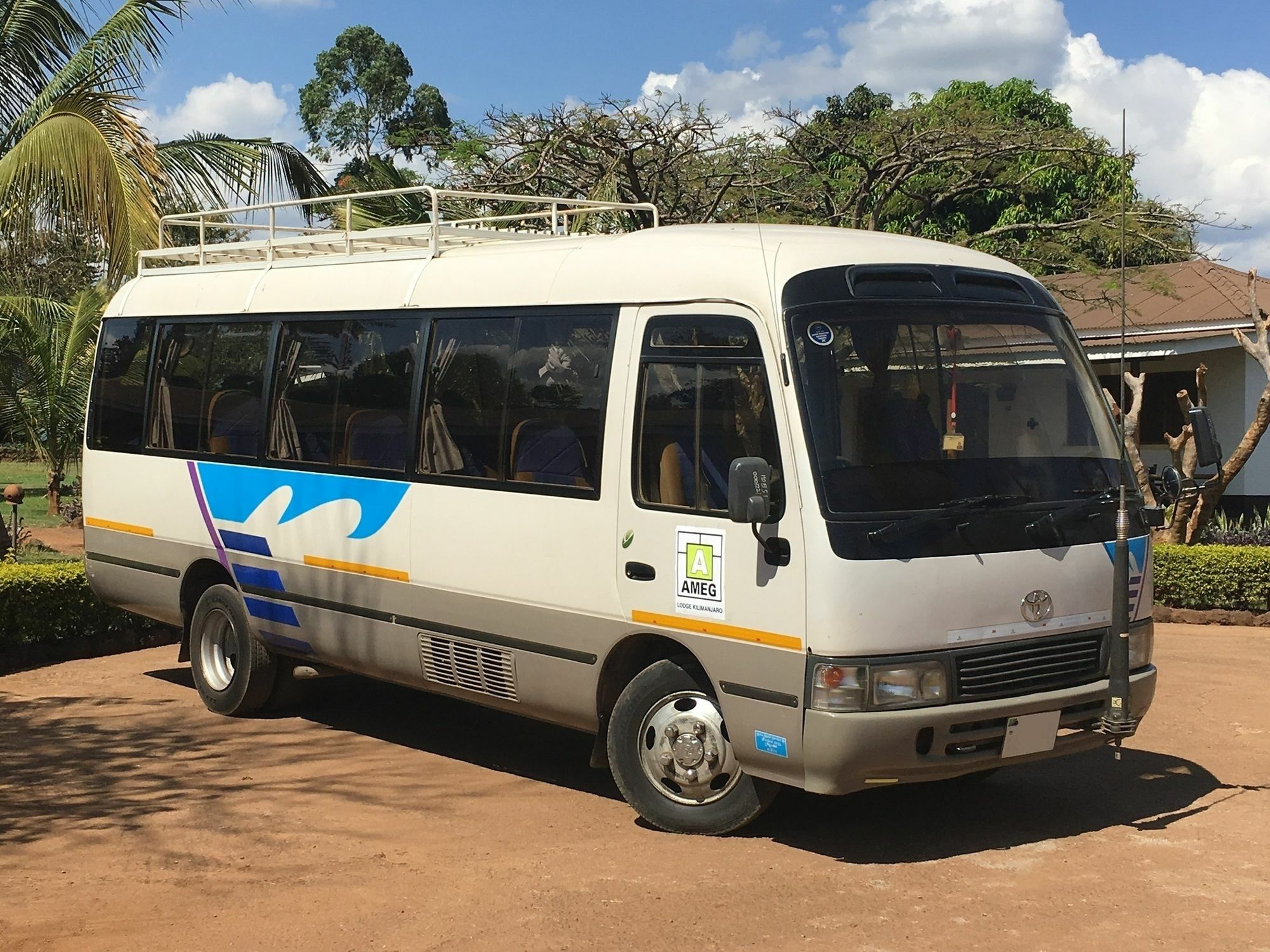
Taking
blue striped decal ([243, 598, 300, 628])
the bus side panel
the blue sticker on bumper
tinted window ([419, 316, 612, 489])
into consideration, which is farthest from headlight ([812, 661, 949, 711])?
the bus side panel

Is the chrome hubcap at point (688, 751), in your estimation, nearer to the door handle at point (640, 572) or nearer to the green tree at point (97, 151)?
the door handle at point (640, 572)

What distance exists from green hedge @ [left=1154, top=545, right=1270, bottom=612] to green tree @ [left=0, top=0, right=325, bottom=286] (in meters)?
9.57

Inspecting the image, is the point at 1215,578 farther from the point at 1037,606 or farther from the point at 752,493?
the point at 752,493

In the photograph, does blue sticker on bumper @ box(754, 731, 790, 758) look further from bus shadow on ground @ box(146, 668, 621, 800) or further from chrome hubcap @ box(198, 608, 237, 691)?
chrome hubcap @ box(198, 608, 237, 691)

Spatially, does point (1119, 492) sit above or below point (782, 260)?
below

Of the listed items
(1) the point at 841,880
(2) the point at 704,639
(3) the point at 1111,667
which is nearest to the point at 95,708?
(2) the point at 704,639

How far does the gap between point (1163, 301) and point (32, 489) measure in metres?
19.9

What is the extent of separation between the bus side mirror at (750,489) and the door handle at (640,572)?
0.79m

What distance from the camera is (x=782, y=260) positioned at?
674cm

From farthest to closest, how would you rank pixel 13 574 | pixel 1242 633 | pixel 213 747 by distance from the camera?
1. pixel 1242 633
2. pixel 13 574
3. pixel 213 747

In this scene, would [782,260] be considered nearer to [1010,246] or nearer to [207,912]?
[207,912]

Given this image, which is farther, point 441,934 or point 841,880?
point 841,880

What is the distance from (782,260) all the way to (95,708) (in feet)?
20.2

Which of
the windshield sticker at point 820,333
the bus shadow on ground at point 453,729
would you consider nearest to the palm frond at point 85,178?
the bus shadow on ground at point 453,729
